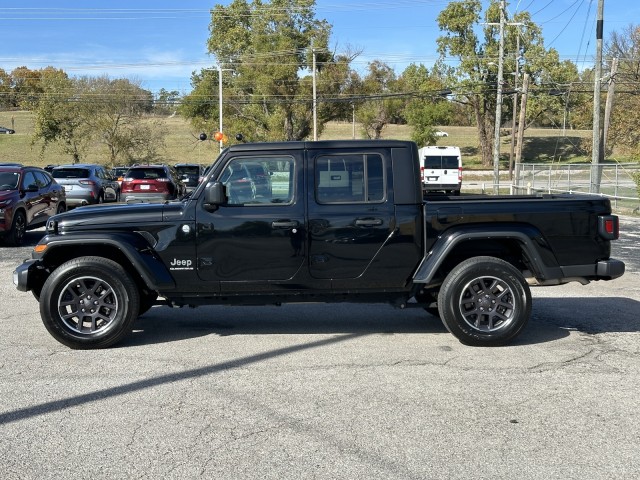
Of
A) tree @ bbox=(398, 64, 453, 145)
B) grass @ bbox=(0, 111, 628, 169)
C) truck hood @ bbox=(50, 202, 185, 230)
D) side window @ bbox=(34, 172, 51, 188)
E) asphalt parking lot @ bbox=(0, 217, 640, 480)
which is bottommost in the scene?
asphalt parking lot @ bbox=(0, 217, 640, 480)

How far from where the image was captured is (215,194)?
649 centimetres

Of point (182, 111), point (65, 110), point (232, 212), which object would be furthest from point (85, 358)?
point (182, 111)

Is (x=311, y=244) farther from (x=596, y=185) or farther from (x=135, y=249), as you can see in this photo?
(x=596, y=185)

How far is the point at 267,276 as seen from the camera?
6.70 metres

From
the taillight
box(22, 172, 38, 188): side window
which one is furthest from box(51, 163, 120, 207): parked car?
the taillight

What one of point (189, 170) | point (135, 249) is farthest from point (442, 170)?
point (135, 249)

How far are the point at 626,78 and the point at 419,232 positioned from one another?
54.1 metres

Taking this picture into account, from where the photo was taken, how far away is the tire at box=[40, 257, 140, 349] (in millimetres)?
6625

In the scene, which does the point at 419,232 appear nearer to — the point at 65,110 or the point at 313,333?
the point at 313,333

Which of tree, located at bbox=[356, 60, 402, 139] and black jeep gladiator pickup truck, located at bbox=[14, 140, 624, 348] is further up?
tree, located at bbox=[356, 60, 402, 139]

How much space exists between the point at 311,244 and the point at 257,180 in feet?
2.67

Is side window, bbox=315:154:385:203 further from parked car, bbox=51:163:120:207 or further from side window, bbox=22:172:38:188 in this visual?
parked car, bbox=51:163:120:207

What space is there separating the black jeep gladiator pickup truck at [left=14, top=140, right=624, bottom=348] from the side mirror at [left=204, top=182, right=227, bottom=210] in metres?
0.05

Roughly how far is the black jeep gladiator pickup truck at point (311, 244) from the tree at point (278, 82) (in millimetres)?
51944
